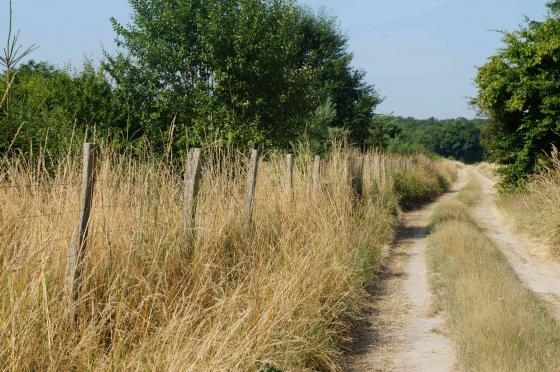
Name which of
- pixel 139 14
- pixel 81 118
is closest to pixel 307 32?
pixel 139 14

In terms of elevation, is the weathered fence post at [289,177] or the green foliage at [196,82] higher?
the green foliage at [196,82]

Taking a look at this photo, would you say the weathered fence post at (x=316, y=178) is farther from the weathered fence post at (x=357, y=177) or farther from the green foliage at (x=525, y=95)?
the green foliage at (x=525, y=95)

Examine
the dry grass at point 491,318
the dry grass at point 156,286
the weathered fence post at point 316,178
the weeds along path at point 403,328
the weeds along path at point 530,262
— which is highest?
the weathered fence post at point 316,178

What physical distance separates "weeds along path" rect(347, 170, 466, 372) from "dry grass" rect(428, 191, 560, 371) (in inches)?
7.8

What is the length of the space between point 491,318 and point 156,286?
10.8 ft

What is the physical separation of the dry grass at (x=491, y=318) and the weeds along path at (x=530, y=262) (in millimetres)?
606

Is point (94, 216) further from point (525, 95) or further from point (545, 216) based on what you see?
point (525, 95)

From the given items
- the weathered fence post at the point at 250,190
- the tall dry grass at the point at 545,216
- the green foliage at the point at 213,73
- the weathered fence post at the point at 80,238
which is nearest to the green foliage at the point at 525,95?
the tall dry grass at the point at 545,216

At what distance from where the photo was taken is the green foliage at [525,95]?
19.2 m

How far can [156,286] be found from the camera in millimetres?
4578

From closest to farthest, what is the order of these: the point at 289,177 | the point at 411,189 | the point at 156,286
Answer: the point at 156,286 → the point at 289,177 → the point at 411,189

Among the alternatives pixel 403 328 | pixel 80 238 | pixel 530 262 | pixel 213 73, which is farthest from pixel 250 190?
pixel 213 73

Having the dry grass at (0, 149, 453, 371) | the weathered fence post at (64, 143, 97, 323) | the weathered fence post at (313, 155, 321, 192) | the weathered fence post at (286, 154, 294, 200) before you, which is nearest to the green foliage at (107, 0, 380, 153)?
the weathered fence post at (313, 155, 321, 192)

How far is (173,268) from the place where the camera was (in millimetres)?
5156
